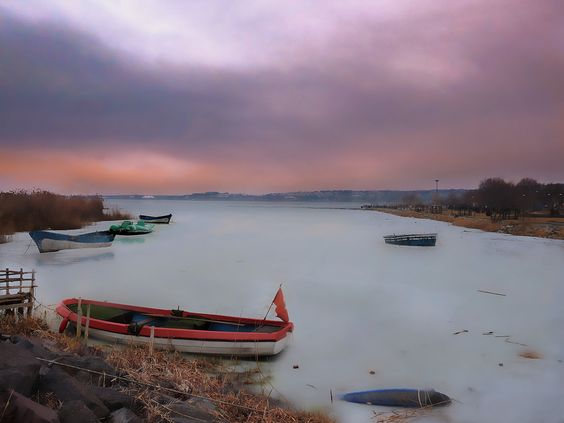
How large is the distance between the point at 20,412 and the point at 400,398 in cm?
501

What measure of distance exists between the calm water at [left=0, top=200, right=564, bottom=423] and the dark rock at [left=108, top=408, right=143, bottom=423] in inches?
114

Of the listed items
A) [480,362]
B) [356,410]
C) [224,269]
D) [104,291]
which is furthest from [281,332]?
[224,269]

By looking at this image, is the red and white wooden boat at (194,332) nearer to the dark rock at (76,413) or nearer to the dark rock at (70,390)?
the dark rock at (70,390)

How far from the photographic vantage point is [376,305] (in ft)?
41.8

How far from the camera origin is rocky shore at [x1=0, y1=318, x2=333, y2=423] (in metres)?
3.85

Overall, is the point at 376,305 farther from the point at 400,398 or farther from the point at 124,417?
the point at 124,417

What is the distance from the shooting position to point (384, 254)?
2630 centimetres

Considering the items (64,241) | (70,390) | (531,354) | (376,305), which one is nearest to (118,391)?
(70,390)

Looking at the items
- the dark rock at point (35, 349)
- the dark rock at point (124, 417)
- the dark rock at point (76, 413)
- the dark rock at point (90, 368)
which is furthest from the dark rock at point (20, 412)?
the dark rock at point (35, 349)

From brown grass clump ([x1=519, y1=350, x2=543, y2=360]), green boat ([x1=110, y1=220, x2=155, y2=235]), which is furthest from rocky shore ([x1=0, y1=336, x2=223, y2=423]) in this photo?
green boat ([x1=110, y1=220, x2=155, y2=235])

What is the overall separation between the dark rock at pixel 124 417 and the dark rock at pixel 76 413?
32cm

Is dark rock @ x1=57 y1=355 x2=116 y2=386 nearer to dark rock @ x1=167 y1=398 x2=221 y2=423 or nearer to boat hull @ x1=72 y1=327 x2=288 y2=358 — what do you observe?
dark rock @ x1=167 y1=398 x2=221 y2=423

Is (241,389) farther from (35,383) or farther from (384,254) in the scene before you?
(384,254)

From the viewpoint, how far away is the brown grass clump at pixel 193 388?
5.18 meters
